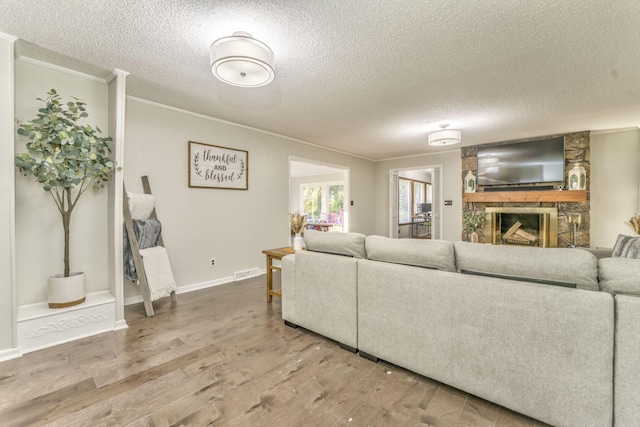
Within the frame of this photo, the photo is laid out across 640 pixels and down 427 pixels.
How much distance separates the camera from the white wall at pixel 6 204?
196 cm

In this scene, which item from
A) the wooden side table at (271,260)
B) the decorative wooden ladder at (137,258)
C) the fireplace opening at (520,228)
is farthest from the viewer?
the fireplace opening at (520,228)

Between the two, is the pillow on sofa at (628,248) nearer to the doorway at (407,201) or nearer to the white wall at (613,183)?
the white wall at (613,183)

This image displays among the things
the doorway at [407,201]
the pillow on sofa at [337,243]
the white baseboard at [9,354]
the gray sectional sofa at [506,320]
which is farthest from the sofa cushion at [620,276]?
the doorway at [407,201]

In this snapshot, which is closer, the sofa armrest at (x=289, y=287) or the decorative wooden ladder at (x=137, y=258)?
the sofa armrest at (x=289, y=287)

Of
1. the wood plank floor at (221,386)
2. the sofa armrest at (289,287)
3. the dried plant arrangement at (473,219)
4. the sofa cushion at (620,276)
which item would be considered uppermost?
the dried plant arrangement at (473,219)

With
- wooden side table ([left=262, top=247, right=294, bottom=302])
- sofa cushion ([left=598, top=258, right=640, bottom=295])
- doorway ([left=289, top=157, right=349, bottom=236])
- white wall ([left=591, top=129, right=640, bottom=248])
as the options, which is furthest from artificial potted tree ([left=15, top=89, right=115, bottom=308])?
doorway ([left=289, top=157, right=349, bottom=236])

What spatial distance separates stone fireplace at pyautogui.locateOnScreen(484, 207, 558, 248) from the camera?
4883 millimetres

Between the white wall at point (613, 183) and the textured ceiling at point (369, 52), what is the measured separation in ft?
3.36

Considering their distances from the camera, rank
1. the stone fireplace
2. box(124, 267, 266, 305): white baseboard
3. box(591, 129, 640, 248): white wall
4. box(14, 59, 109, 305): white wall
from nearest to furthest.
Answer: box(14, 59, 109, 305): white wall
box(124, 267, 266, 305): white baseboard
box(591, 129, 640, 248): white wall
the stone fireplace

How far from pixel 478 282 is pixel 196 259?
3.34m

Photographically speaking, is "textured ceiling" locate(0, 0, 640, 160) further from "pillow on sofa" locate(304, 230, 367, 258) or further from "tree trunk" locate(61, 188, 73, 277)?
Answer: "pillow on sofa" locate(304, 230, 367, 258)

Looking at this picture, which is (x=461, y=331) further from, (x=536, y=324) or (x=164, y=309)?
(x=164, y=309)

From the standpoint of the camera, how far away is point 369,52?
223 centimetres

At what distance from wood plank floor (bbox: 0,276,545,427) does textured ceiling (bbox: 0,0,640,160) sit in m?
2.35
